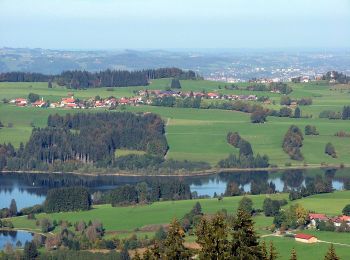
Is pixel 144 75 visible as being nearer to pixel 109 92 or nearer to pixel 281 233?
pixel 109 92

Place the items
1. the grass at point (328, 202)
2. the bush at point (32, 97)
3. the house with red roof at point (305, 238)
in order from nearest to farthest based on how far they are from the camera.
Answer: the house with red roof at point (305, 238) < the grass at point (328, 202) < the bush at point (32, 97)

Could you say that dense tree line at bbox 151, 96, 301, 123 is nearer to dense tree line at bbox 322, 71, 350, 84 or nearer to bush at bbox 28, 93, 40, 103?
bush at bbox 28, 93, 40, 103

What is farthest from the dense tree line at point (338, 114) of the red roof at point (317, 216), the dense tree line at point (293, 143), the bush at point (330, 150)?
the red roof at point (317, 216)

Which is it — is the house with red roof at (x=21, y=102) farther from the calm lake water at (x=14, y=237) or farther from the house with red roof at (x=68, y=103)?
the calm lake water at (x=14, y=237)

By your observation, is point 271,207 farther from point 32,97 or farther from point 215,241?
point 32,97

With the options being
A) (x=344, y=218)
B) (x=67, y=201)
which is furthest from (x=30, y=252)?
(x=344, y=218)

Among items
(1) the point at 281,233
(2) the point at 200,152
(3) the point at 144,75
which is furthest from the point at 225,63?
(1) the point at 281,233
